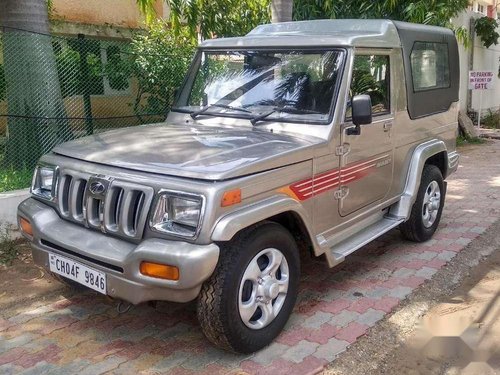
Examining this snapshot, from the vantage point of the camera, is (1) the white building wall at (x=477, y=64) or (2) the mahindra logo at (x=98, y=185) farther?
(1) the white building wall at (x=477, y=64)

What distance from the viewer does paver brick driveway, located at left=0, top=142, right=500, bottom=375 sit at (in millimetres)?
3285

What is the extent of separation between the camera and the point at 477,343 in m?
3.64

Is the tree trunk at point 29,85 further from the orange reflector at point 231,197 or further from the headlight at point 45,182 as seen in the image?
the orange reflector at point 231,197

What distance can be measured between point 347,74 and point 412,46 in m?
1.29

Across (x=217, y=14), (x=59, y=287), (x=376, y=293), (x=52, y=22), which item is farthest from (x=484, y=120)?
(x=59, y=287)

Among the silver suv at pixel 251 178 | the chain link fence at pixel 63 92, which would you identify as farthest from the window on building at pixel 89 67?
the silver suv at pixel 251 178

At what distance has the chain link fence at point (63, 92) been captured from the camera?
5801 mm

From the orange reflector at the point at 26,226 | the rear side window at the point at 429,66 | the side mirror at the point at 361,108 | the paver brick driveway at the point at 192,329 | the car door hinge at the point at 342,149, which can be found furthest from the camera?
the rear side window at the point at 429,66

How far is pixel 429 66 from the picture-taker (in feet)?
17.5

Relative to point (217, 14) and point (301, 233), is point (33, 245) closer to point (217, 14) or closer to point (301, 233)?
point (301, 233)

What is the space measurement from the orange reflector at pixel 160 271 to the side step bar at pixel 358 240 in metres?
1.36

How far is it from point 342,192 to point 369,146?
1.79 feet

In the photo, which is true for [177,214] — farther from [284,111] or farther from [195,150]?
[284,111]

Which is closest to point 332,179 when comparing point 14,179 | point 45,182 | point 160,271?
point 160,271
